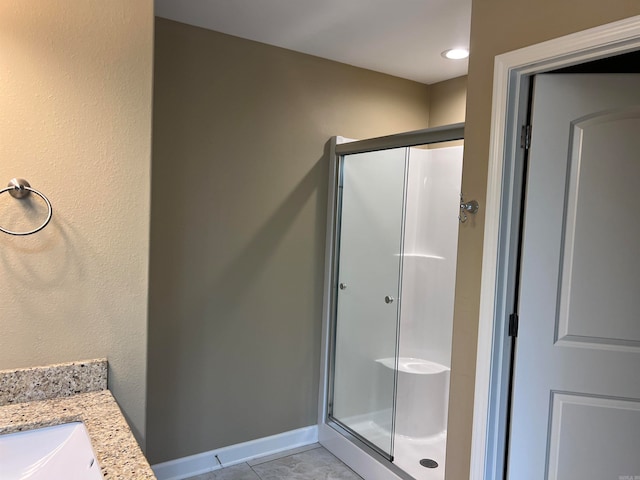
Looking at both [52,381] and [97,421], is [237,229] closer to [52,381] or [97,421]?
[52,381]

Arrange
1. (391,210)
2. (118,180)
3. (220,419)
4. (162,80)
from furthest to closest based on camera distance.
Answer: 1. (391,210)
2. (220,419)
3. (162,80)
4. (118,180)

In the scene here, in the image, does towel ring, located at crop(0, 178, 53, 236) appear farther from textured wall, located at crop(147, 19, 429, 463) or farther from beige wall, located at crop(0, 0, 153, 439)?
textured wall, located at crop(147, 19, 429, 463)

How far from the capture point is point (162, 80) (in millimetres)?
2414

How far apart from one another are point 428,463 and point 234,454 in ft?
3.64

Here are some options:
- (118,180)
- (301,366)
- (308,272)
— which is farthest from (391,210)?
(118,180)

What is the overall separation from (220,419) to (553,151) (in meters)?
2.18

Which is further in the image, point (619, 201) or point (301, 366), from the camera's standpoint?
point (301, 366)

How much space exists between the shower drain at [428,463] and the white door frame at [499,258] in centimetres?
91

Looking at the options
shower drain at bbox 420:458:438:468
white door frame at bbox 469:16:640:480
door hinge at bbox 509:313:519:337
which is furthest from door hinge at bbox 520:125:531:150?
shower drain at bbox 420:458:438:468

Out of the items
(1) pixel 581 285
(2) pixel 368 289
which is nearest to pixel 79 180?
(1) pixel 581 285

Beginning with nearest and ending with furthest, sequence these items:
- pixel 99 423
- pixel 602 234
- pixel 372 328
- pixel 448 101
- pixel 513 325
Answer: pixel 99 423
pixel 602 234
pixel 513 325
pixel 372 328
pixel 448 101

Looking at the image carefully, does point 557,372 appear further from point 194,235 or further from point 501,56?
point 194,235

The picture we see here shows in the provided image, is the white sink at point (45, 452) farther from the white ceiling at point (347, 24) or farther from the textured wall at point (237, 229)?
the white ceiling at point (347, 24)

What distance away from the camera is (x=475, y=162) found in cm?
183
